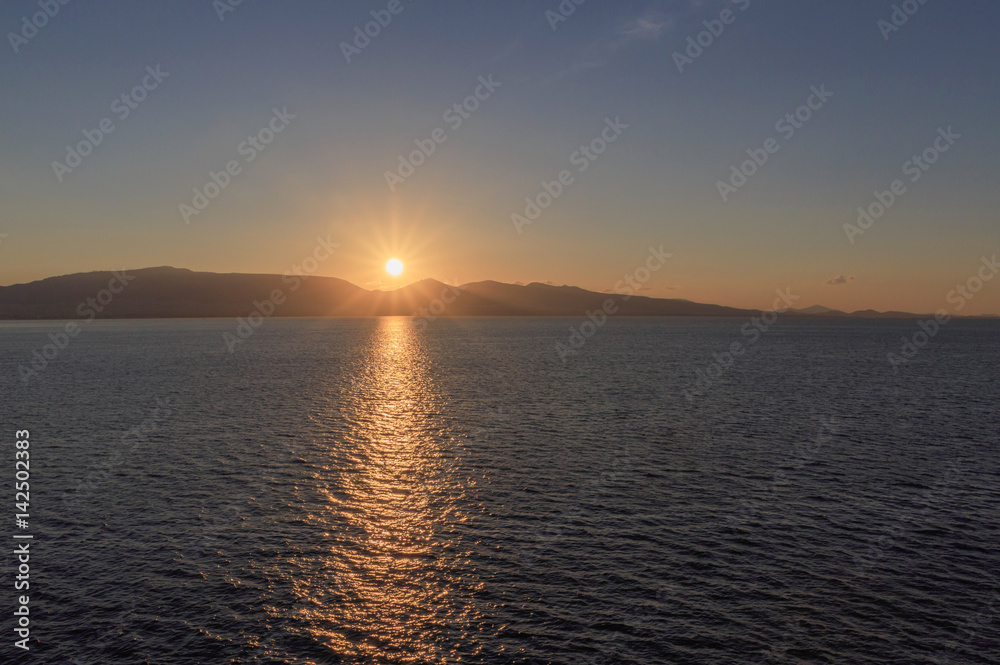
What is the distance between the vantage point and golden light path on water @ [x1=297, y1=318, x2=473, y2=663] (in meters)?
25.3

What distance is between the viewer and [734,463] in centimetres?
5141

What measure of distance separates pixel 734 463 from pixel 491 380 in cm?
6292

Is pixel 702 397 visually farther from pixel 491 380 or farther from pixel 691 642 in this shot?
pixel 691 642

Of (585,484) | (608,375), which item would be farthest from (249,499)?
(608,375)

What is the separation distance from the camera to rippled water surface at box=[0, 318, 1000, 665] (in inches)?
990

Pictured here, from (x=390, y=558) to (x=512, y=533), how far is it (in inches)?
301

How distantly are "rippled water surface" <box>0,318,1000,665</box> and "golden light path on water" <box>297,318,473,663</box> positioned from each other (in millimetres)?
173

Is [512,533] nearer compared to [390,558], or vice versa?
[390,558]

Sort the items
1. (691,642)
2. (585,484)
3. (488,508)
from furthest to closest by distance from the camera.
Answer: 1. (585,484)
2. (488,508)
3. (691,642)

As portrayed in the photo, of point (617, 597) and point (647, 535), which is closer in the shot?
point (617, 597)

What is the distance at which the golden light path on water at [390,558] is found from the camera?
997 inches

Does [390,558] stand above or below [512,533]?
below

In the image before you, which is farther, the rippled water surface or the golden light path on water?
the golden light path on water

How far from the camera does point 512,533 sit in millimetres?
35938
